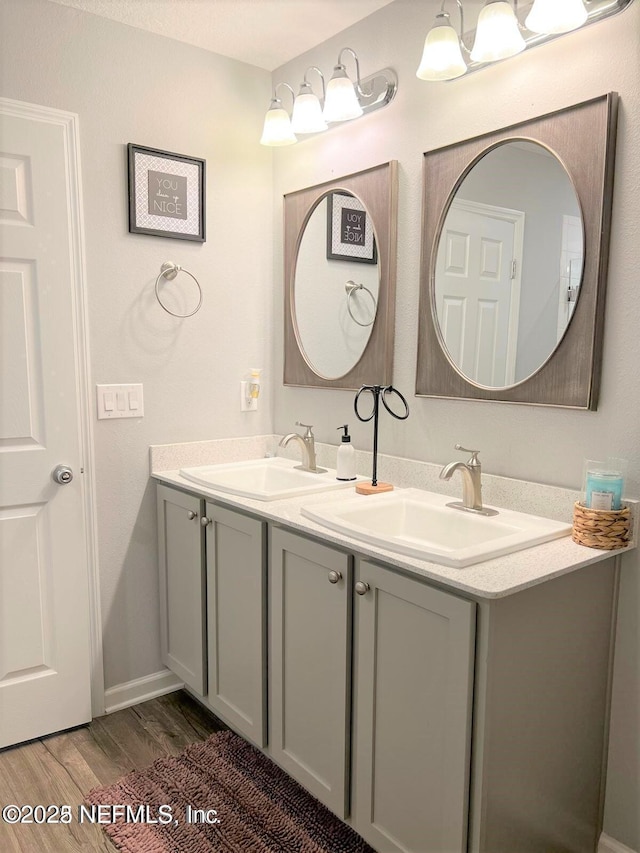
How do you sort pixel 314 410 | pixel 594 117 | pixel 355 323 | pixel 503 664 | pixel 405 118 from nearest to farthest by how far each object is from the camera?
pixel 503 664 < pixel 594 117 < pixel 405 118 < pixel 355 323 < pixel 314 410

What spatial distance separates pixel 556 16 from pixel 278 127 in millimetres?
1089

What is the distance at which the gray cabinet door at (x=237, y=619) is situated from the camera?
78.2 inches

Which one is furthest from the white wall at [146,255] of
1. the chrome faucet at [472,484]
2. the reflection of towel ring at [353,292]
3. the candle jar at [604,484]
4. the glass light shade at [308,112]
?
the candle jar at [604,484]

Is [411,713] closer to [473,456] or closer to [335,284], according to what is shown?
[473,456]

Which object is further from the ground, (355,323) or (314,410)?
(355,323)

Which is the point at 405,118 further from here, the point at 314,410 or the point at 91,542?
the point at 91,542

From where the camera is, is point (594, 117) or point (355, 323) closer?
point (594, 117)

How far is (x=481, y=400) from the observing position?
6.31 feet

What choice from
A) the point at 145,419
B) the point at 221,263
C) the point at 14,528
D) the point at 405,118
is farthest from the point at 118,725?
the point at 405,118

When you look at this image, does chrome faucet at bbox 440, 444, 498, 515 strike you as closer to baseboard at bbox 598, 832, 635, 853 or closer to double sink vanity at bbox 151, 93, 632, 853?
double sink vanity at bbox 151, 93, 632, 853

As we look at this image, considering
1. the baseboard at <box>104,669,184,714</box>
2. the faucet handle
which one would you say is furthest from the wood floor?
the faucet handle

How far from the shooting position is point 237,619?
2.10 metres

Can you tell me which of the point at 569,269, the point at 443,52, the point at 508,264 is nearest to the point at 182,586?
the point at 508,264

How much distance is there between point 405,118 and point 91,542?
1.86m
